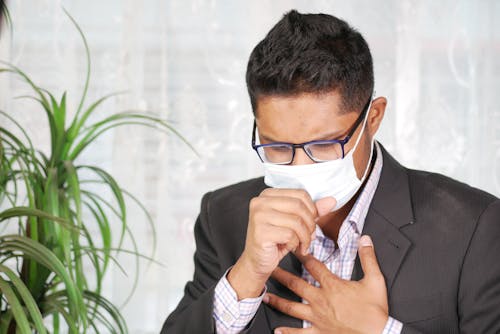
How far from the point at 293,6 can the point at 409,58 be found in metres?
0.46

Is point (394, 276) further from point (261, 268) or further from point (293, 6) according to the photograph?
point (293, 6)

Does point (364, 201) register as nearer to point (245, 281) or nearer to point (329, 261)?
point (329, 261)

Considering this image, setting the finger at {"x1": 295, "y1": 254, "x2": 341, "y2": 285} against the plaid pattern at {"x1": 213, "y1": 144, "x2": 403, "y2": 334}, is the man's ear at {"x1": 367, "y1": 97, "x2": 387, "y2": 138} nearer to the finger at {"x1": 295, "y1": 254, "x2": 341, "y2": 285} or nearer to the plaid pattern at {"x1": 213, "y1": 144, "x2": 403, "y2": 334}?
the plaid pattern at {"x1": 213, "y1": 144, "x2": 403, "y2": 334}

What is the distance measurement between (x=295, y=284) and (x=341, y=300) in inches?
4.6

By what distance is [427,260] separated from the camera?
1.48 m

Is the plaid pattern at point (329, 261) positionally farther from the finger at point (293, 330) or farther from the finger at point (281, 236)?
the finger at point (281, 236)

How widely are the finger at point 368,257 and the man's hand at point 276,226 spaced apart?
133mm

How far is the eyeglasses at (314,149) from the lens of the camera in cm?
146

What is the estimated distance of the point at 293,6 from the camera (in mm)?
2719

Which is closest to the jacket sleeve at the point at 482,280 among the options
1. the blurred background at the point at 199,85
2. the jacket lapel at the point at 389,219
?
the jacket lapel at the point at 389,219

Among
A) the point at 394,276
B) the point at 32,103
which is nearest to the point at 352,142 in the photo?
the point at 394,276

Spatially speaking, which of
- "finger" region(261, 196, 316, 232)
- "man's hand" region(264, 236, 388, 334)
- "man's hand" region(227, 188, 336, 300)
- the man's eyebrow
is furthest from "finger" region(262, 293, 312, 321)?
the man's eyebrow

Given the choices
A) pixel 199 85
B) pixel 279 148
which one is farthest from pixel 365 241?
pixel 199 85

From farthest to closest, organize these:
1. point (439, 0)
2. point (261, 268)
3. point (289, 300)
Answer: point (439, 0), point (289, 300), point (261, 268)
